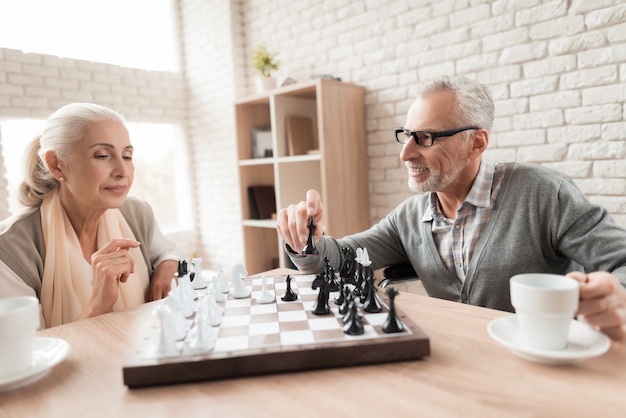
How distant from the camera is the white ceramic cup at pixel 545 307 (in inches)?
30.7

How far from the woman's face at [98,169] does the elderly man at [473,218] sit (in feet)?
2.39

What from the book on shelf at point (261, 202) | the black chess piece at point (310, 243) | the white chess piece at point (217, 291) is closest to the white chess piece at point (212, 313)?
the white chess piece at point (217, 291)

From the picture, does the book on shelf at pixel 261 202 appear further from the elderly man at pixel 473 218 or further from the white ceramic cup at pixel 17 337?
the white ceramic cup at pixel 17 337

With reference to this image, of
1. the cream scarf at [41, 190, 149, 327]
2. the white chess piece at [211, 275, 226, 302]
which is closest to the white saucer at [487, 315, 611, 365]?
the white chess piece at [211, 275, 226, 302]

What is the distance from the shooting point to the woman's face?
1683 mm

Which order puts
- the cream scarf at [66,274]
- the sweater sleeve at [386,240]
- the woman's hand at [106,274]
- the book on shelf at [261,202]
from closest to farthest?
the woman's hand at [106,274]
the cream scarf at [66,274]
the sweater sleeve at [386,240]
the book on shelf at [261,202]

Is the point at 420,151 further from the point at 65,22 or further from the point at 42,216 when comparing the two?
the point at 65,22

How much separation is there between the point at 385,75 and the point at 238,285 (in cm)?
230

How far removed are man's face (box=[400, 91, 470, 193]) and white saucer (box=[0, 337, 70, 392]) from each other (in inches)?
51.5

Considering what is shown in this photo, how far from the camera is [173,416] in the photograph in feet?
2.39

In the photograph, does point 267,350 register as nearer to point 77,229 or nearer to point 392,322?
point 392,322

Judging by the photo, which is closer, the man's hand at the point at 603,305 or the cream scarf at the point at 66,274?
the man's hand at the point at 603,305

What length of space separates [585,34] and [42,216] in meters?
2.73

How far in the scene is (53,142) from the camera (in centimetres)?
169
